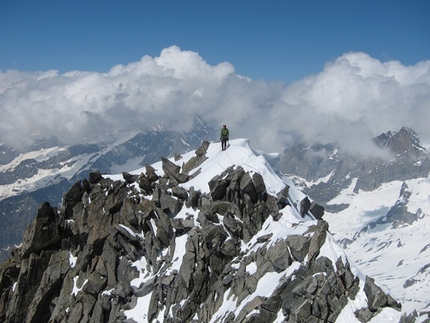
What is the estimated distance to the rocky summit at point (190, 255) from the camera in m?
52.4

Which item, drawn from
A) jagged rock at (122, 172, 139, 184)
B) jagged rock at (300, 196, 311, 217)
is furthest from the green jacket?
jagged rock at (300, 196, 311, 217)

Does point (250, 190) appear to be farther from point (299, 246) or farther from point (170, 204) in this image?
point (299, 246)

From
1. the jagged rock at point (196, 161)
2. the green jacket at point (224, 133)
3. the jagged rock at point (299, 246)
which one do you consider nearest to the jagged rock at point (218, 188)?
the green jacket at point (224, 133)

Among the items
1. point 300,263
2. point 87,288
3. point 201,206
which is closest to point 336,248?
point 300,263

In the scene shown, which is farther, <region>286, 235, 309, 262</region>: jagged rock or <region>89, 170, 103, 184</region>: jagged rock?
<region>89, 170, 103, 184</region>: jagged rock

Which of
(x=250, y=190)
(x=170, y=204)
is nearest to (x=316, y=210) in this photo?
(x=250, y=190)

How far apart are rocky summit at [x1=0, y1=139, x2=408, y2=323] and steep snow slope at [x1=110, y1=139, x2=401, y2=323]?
0.59ft

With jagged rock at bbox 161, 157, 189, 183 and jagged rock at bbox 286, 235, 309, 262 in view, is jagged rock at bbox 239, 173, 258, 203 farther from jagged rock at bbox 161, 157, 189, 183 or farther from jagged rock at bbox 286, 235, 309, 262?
jagged rock at bbox 161, 157, 189, 183

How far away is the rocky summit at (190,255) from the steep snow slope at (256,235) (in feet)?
0.59

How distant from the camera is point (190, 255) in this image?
6756 cm

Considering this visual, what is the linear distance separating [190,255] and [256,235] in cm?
887

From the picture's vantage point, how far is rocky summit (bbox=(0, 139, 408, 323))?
52438mm

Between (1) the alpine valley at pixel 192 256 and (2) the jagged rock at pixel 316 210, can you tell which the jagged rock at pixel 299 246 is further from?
(2) the jagged rock at pixel 316 210

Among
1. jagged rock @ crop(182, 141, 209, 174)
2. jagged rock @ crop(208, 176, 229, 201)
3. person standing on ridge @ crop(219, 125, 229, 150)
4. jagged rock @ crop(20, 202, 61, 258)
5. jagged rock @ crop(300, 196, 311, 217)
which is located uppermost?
person standing on ridge @ crop(219, 125, 229, 150)
